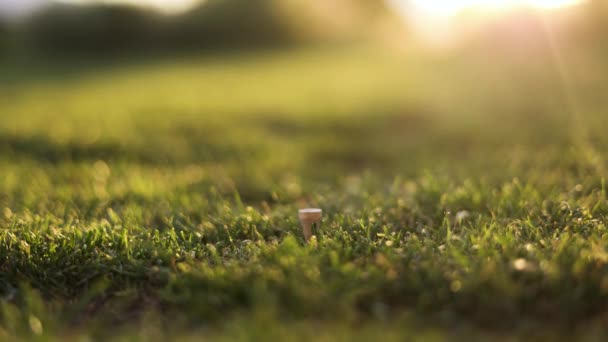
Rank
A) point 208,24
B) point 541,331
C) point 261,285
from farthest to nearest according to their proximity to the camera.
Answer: point 208,24
point 261,285
point 541,331

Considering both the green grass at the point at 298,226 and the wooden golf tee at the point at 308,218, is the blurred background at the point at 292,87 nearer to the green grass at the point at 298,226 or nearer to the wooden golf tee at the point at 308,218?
the green grass at the point at 298,226

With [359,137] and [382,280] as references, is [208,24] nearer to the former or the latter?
[359,137]

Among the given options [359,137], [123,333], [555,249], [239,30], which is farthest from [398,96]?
[239,30]

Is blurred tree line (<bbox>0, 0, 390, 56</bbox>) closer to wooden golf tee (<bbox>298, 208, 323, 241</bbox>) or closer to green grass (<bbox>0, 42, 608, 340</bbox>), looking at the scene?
green grass (<bbox>0, 42, 608, 340</bbox>)

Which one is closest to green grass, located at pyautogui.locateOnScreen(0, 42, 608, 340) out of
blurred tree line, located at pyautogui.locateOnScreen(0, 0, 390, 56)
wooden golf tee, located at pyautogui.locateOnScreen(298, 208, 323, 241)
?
wooden golf tee, located at pyautogui.locateOnScreen(298, 208, 323, 241)

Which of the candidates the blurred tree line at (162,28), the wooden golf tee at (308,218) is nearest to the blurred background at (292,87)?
the blurred tree line at (162,28)

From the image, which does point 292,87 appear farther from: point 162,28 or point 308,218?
point 162,28

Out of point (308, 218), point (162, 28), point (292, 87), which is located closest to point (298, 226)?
point (308, 218)
